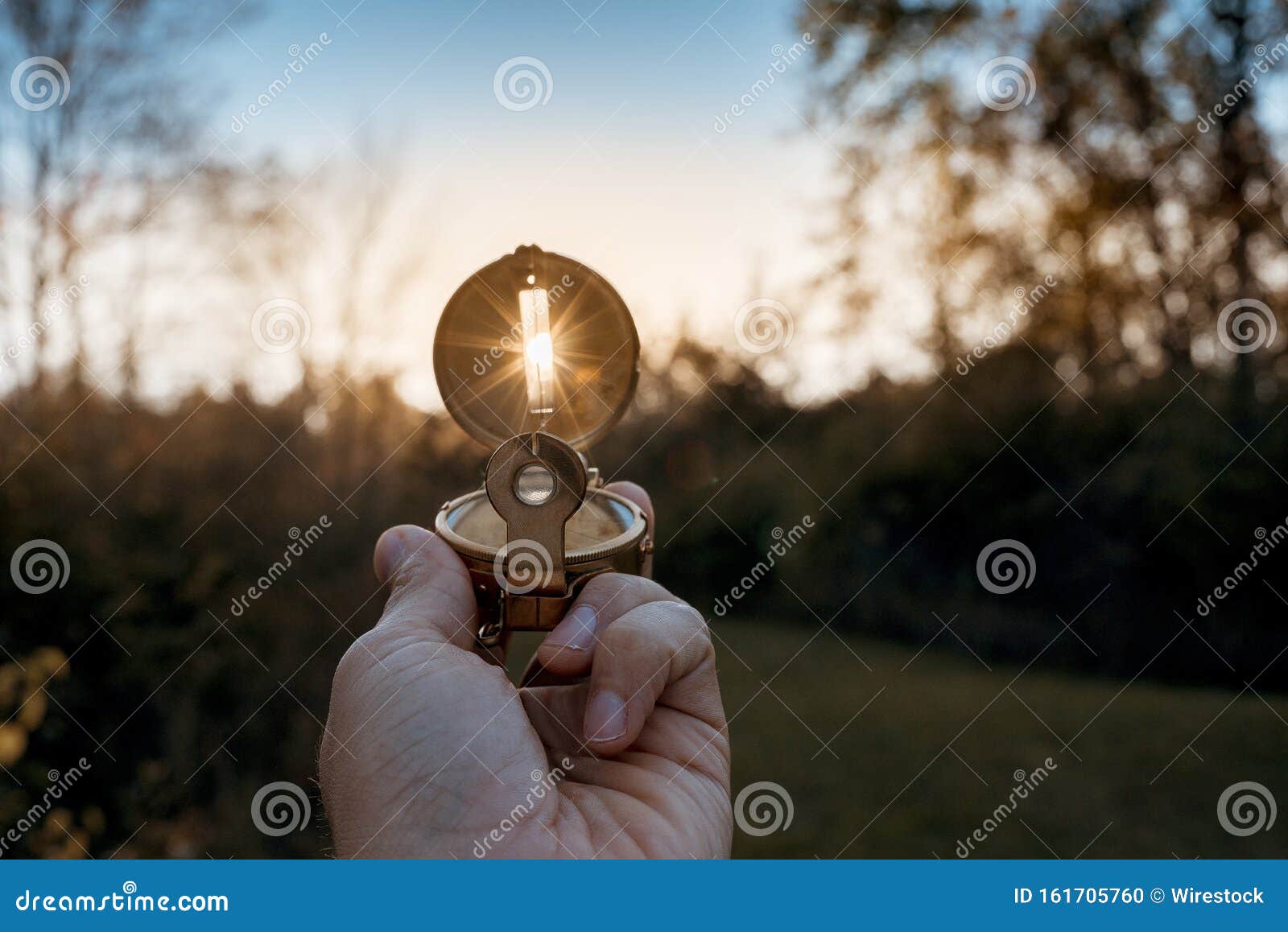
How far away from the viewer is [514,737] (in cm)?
236

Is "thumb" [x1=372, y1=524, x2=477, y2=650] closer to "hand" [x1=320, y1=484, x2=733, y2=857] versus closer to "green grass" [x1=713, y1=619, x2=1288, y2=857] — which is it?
"hand" [x1=320, y1=484, x2=733, y2=857]

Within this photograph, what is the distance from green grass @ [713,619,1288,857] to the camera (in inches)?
273

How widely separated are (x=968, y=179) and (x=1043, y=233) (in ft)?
4.16

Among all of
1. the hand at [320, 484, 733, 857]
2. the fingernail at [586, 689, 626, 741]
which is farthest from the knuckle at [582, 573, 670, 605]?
the fingernail at [586, 689, 626, 741]

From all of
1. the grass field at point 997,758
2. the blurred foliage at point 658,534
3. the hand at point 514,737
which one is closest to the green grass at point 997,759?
the grass field at point 997,758

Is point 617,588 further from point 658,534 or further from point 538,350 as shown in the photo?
point 658,534

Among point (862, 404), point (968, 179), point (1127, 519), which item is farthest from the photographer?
point (862, 404)

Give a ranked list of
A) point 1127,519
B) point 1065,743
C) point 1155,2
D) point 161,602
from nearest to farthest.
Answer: point 161,602 < point 1065,743 < point 1127,519 < point 1155,2

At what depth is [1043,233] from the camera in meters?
11.9

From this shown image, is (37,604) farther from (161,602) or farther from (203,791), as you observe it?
(203,791)

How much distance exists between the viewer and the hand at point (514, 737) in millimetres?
2264

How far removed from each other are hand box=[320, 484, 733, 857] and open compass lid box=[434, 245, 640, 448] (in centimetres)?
47

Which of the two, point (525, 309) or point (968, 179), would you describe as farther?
point (968, 179)

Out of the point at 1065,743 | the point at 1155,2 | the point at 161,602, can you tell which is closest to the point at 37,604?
the point at 161,602
